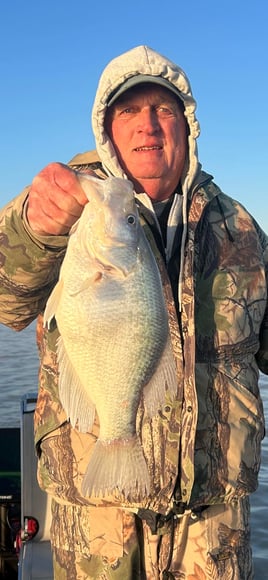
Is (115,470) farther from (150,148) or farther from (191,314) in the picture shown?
(150,148)

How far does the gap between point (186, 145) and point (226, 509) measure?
6.03 ft

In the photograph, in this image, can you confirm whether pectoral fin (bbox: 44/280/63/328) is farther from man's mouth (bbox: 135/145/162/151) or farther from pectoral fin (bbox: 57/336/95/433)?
man's mouth (bbox: 135/145/162/151)

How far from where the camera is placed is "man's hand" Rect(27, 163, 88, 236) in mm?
2412

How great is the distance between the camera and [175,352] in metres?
3.06

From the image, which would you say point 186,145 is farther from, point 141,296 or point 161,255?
point 141,296

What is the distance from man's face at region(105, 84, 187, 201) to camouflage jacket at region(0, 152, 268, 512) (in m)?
0.16

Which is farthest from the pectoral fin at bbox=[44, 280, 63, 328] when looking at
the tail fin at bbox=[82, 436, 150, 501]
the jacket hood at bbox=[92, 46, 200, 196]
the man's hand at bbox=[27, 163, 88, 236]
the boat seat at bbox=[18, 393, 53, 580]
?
the boat seat at bbox=[18, 393, 53, 580]

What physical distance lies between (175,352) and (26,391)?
10.3 m

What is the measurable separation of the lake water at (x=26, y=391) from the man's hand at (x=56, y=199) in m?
4.50

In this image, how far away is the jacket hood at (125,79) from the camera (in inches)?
131

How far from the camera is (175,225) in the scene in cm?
333

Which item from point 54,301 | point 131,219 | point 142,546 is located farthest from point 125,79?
point 142,546

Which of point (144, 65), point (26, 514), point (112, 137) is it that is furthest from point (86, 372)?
point (26, 514)

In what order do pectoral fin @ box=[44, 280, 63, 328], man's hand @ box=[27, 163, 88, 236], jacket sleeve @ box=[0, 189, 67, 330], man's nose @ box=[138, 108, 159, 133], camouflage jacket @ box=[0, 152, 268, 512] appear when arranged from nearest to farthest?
man's hand @ box=[27, 163, 88, 236]
pectoral fin @ box=[44, 280, 63, 328]
jacket sleeve @ box=[0, 189, 67, 330]
camouflage jacket @ box=[0, 152, 268, 512]
man's nose @ box=[138, 108, 159, 133]
